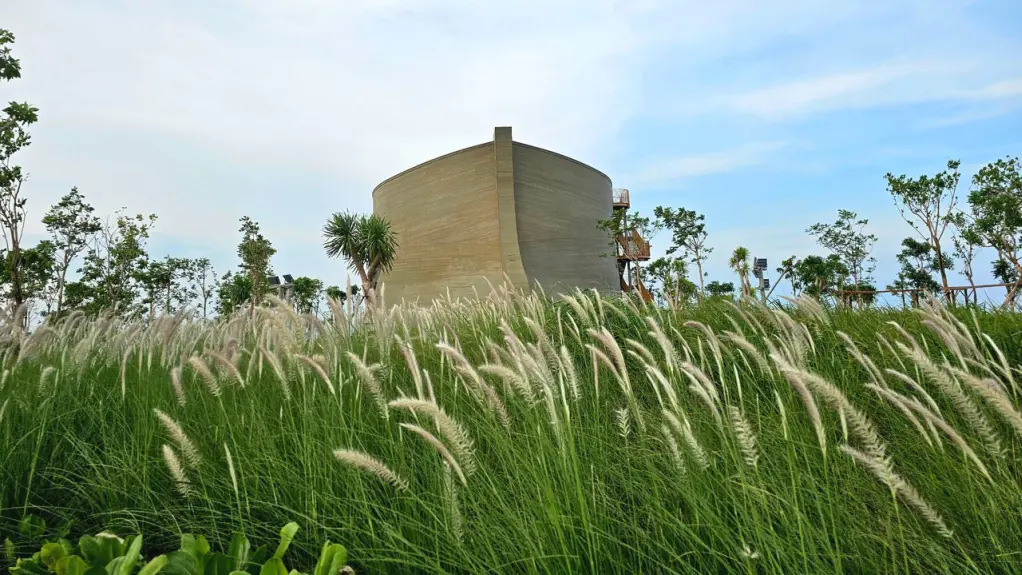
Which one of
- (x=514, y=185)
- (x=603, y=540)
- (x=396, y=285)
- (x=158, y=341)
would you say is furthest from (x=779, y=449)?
(x=396, y=285)

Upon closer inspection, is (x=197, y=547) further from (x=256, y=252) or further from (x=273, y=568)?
(x=256, y=252)

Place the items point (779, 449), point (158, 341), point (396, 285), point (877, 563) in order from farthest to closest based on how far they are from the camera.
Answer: point (396, 285)
point (158, 341)
point (779, 449)
point (877, 563)

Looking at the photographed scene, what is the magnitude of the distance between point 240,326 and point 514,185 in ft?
83.0

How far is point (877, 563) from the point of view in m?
1.43

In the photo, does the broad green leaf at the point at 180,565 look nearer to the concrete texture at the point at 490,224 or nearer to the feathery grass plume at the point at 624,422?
the feathery grass plume at the point at 624,422

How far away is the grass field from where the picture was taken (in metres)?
1.44

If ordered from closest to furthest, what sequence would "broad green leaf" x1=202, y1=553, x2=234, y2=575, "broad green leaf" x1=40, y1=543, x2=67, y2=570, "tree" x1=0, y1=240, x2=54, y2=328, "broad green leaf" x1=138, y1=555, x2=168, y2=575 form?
"broad green leaf" x1=138, y1=555, x2=168, y2=575, "broad green leaf" x1=202, y1=553, x2=234, y2=575, "broad green leaf" x1=40, y1=543, x2=67, y2=570, "tree" x1=0, y1=240, x2=54, y2=328

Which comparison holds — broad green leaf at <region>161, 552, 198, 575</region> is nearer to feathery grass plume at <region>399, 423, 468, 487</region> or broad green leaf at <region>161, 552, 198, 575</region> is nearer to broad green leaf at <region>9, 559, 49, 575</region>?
broad green leaf at <region>9, 559, 49, 575</region>

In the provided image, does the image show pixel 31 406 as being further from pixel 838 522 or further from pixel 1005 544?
pixel 1005 544

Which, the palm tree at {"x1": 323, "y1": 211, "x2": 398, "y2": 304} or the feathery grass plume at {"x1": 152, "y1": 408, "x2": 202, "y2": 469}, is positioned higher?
the palm tree at {"x1": 323, "y1": 211, "x2": 398, "y2": 304}

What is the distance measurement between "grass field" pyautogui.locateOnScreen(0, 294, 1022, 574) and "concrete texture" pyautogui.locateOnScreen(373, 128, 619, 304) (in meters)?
24.2

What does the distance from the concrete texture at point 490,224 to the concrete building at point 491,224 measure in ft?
0.17

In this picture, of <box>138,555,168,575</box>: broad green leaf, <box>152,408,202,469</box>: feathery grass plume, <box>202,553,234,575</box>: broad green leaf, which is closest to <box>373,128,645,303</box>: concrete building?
<box>152,408,202,469</box>: feathery grass plume

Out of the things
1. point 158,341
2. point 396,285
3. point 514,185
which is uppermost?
point 514,185
